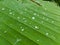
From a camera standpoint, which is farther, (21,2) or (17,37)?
(21,2)

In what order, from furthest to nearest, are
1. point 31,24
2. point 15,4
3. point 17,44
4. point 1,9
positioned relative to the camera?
point 15,4 → point 1,9 → point 31,24 → point 17,44

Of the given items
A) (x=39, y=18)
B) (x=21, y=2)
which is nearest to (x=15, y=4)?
(x=21, y=2)

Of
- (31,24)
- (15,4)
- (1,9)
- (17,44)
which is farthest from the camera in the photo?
(15,4)

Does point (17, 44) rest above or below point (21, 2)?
above

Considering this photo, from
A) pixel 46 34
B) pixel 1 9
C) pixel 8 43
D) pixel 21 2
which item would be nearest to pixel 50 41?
pixel 46 34

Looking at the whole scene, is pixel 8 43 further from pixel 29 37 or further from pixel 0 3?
pixel 0 3

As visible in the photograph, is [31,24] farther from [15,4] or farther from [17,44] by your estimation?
[15,4]
